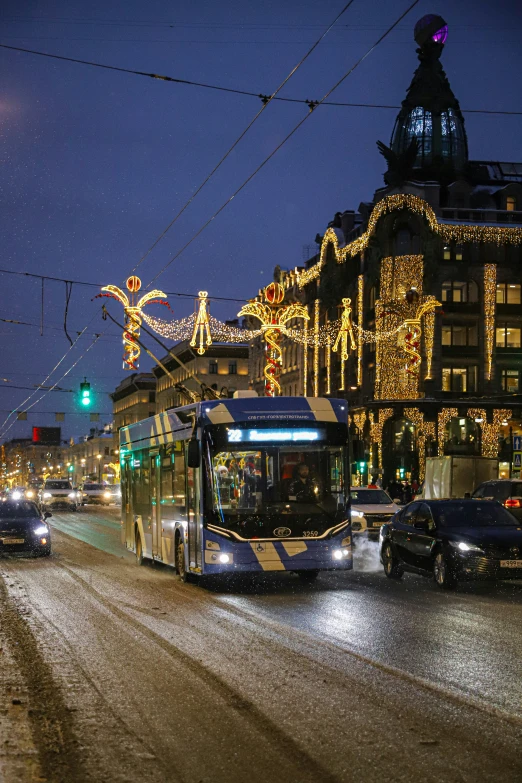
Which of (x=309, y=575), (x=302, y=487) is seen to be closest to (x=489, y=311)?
(x=309, y=575)

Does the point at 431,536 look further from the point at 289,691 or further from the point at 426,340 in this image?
the point at 426,340

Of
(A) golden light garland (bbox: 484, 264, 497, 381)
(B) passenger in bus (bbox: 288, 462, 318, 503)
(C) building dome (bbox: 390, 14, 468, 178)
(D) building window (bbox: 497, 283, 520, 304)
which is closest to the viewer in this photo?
(B) passenger in bus (bbox: 288, 462, 318, 503)

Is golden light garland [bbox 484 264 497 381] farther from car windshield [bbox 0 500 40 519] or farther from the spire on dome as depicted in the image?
car windshield [bbox 0 500 40 519]

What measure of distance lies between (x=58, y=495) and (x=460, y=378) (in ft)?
84.2

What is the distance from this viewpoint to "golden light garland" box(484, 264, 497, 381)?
64.2 m

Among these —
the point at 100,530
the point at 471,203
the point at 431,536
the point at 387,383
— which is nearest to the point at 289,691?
the point at 431,536

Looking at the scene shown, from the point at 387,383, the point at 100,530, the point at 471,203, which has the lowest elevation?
the point at 100,530

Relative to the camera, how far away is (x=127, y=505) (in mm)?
24812

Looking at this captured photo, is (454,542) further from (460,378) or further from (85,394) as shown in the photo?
(460,378)

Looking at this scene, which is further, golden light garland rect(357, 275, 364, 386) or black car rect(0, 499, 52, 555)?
golden light garland rect(357, 275, 364, 386)

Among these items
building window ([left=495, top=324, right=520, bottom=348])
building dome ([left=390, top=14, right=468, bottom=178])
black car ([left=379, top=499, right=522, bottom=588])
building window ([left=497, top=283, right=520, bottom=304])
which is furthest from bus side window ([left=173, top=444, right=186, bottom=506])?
building dome ([left=390, top=14, right=468, bottom=178])

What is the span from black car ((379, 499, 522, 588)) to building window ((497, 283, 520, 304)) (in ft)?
159

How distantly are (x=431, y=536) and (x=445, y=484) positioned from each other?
24765mm

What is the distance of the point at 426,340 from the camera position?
63.3 meters
